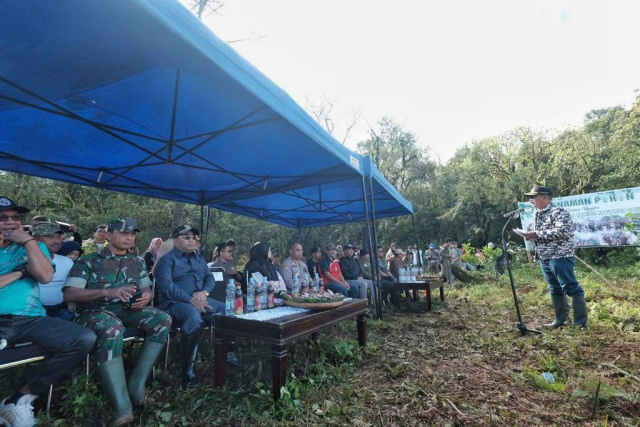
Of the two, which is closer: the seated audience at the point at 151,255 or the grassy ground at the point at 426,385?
the grassy ground at the point at 426,385

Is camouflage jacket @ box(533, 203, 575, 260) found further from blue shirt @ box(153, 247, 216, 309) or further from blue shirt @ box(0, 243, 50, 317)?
blue shirt @ box(0, 243, 50, 317)

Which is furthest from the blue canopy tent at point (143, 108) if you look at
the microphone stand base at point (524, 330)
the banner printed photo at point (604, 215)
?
the banner printed photo at point (604, 215)

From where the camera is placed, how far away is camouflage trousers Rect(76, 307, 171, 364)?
2133mm

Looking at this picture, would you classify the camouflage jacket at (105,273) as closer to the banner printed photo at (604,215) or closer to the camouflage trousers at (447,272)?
the camouflage trousers at (447,272)

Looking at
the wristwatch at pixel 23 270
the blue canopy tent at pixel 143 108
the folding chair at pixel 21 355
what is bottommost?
the folding chair at pixel 21 355

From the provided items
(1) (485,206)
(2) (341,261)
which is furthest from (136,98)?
(1) (485,206)

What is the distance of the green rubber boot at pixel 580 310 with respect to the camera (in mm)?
3713

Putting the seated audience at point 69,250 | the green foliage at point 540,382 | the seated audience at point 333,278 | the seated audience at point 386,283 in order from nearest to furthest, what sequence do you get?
the green foliage at point 540,382 → the seated audience at point 69,250 → the seated audience at point 333,278 → the seated audience at point 386,283

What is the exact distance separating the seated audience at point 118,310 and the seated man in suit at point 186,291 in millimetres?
255

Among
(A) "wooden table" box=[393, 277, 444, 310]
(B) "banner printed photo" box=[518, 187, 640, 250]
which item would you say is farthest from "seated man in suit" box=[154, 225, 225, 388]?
(B) "banner printed photo" box=[518, 187, 640, 250]

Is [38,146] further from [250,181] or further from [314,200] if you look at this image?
[314,200]

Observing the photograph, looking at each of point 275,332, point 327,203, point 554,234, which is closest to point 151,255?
point 275,332

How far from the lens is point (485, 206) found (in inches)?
632

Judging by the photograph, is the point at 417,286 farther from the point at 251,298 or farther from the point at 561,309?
the point at 251,298
